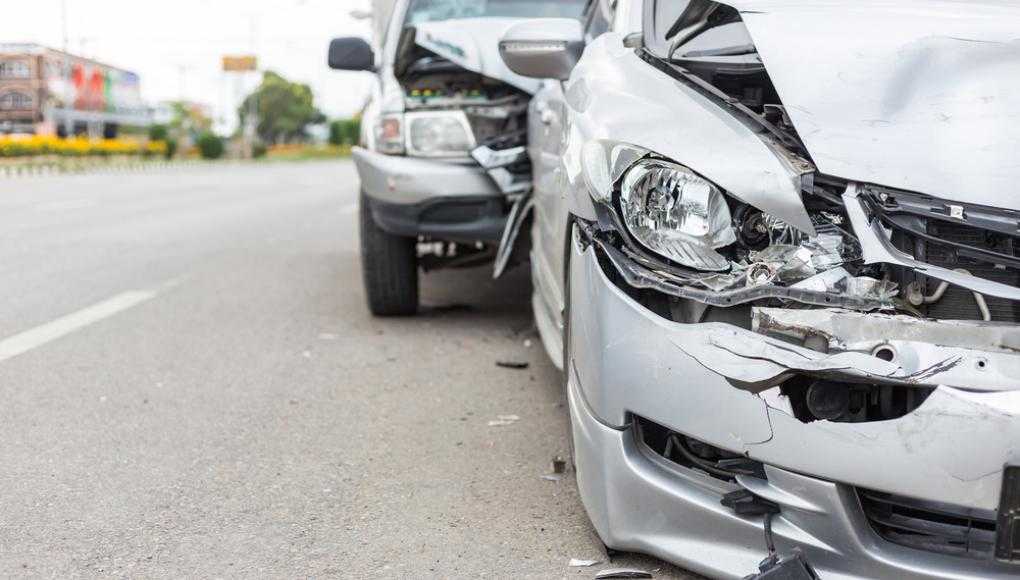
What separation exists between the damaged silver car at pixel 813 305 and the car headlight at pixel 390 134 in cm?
285

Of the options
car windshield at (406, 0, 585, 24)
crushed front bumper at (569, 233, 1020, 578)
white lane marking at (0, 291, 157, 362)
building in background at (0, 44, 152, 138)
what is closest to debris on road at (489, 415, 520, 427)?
crushed front bumper at (569, 233, 1020, 578)

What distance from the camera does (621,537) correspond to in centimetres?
263

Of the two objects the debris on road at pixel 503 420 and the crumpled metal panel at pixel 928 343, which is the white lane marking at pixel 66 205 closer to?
the debris on road at pixel 503 420

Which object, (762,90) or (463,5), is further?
(463,5)

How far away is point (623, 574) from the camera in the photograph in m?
2.72

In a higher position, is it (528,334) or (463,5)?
(463,5)

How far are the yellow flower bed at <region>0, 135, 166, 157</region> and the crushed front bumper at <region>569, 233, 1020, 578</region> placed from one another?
121 feet

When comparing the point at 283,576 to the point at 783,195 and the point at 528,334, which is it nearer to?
the point at 783,195

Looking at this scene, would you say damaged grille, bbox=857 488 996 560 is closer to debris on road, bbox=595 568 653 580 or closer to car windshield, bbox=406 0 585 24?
debris on road, bbox=595 568 653 580

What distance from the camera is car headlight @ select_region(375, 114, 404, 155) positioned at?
5562 millimetres

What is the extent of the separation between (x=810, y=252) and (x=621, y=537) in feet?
2.57

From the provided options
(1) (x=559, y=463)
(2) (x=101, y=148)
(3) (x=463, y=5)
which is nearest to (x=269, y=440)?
(1) (x=559, y=463)

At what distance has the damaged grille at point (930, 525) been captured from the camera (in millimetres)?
2217

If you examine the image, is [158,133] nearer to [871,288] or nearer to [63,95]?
[63,95]
